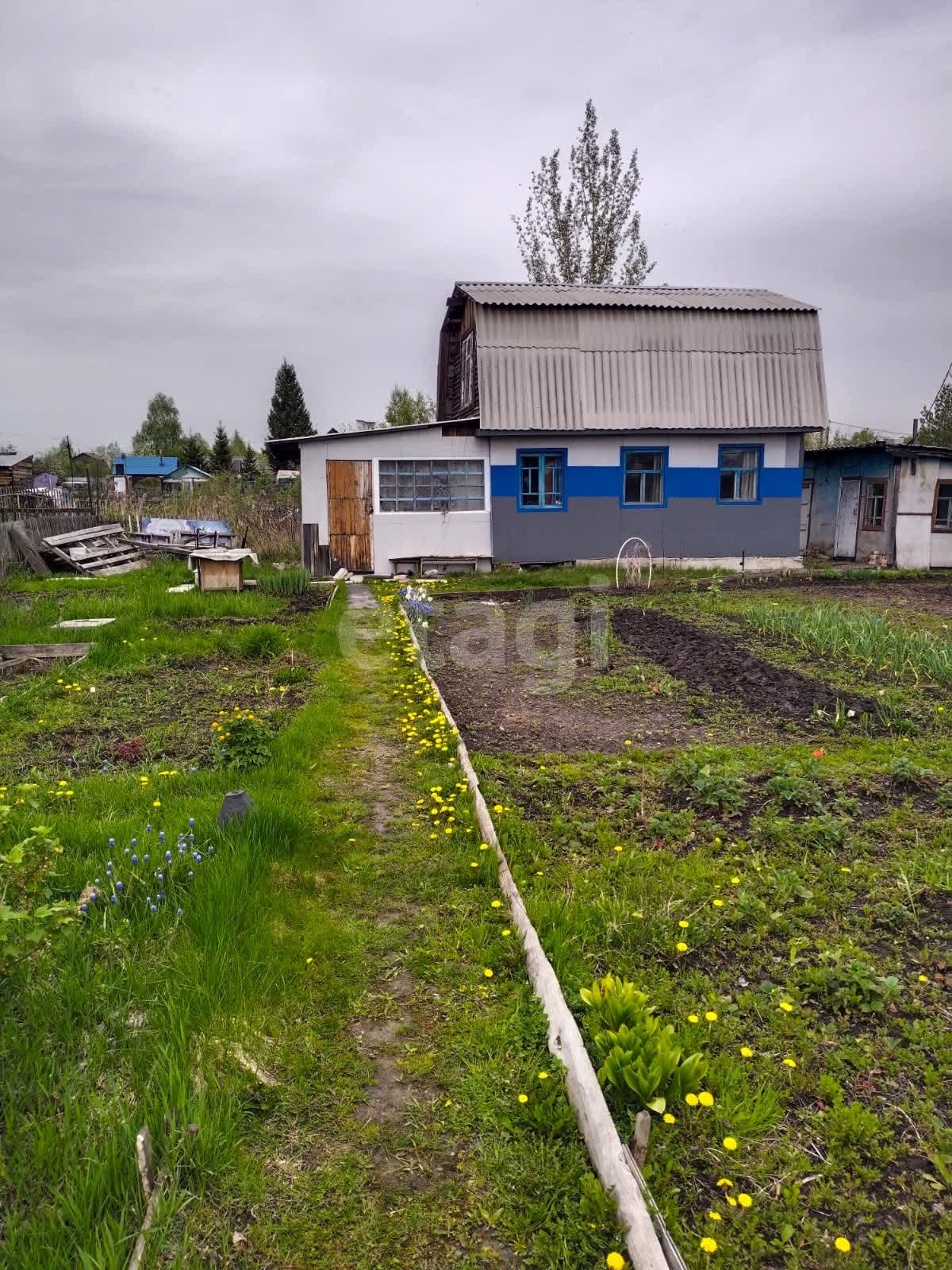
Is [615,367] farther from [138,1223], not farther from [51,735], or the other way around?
[138,1223]

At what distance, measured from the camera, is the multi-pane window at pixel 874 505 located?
1916cm

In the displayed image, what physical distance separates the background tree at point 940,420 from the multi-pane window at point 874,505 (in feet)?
78.3

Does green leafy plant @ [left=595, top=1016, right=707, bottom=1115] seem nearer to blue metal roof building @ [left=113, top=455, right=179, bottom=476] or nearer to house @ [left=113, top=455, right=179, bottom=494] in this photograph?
house @ [left=113, top=455, right=179, bottom=494]

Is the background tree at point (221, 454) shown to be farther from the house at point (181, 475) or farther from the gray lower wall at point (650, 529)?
the gray lower wall at point (650, 529)

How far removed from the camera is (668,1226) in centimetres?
212

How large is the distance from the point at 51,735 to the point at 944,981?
610 centimetres

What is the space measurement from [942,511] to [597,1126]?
20.3 m

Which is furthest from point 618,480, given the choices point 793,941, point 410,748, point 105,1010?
point 105,1010

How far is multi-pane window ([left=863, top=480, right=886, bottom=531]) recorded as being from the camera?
1916cm

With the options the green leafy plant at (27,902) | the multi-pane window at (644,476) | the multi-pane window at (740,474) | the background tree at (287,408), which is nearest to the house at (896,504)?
the multi-pane window at (740,474)

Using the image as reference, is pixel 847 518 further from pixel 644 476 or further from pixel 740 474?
pixel 644 476

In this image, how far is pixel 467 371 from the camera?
62.8 ft

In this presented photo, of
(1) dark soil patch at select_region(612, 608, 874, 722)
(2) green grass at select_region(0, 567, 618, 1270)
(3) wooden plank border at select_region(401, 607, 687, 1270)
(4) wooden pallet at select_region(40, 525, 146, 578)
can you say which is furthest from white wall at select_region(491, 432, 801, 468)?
(3) wooden plank border at select_region(401, 607, 687, 1270)

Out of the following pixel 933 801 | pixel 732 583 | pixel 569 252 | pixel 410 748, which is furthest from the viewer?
pixel 569 252
